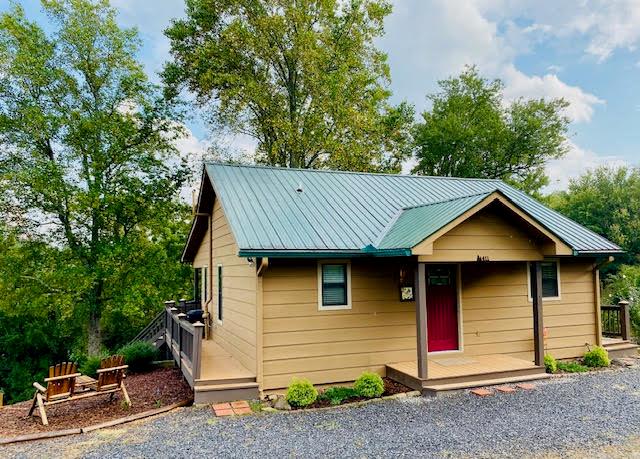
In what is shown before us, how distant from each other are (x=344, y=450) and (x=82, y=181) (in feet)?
57.6

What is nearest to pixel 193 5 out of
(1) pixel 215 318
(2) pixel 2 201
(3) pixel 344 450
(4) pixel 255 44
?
(4) pixel 255 44

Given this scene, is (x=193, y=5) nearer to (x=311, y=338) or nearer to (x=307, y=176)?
(x=307, y=176)

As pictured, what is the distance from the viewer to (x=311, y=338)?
8148 mm

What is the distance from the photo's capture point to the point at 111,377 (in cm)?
789

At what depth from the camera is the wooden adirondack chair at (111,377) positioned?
25.3 ft

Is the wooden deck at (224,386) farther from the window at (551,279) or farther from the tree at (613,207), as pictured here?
the tree at (613,207)

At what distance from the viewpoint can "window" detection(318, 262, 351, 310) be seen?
834cm

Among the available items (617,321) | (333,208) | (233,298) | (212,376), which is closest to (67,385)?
(212,376)

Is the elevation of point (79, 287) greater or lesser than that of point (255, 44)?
lesser

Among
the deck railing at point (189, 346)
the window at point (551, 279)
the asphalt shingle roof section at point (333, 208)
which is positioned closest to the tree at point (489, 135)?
the asphalt shingle roof section at point (333, 208)

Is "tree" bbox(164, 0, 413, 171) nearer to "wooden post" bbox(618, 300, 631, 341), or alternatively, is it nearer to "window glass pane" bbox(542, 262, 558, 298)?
"window glass pane" bbox(542, 262, 558, 298)

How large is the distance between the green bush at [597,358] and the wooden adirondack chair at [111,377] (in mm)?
9779

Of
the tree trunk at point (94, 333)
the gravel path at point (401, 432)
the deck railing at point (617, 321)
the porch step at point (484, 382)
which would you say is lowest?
the tree trunk at point (94, 333)

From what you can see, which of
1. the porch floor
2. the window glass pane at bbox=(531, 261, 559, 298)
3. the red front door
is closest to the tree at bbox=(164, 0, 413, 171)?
the window glass pane at bbox=(531, 261, 559, 298)
